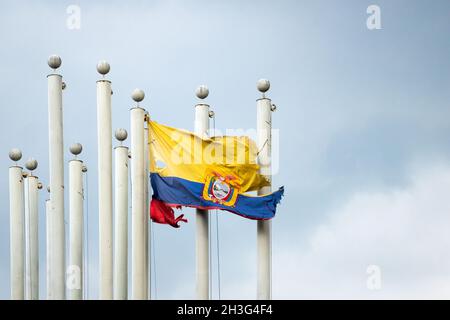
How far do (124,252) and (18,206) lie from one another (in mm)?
8102

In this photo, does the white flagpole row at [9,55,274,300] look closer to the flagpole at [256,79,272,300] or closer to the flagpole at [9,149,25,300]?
the flagpole at [256,79,272,300]

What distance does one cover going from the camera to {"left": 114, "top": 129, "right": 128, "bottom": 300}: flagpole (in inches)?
2100

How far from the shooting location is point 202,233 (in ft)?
177

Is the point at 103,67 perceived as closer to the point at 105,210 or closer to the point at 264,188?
the point at 105,210

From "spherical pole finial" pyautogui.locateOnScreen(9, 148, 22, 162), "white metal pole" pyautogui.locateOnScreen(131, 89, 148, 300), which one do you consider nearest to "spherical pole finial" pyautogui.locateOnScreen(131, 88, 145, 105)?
"white metal pole" pyautogui.locateOnScreen(131, 89, 148, 300)

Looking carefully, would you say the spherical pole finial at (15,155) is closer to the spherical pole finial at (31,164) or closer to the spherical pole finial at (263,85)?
the spherical pole finial at (31,164)

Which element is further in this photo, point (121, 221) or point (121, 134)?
point (121, 134)

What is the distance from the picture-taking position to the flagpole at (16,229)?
5844cm

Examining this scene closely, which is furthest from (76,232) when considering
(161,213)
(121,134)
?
(121,134)

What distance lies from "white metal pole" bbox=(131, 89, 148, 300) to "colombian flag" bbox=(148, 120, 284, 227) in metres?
0.59

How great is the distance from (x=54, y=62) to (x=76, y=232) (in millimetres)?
6975
